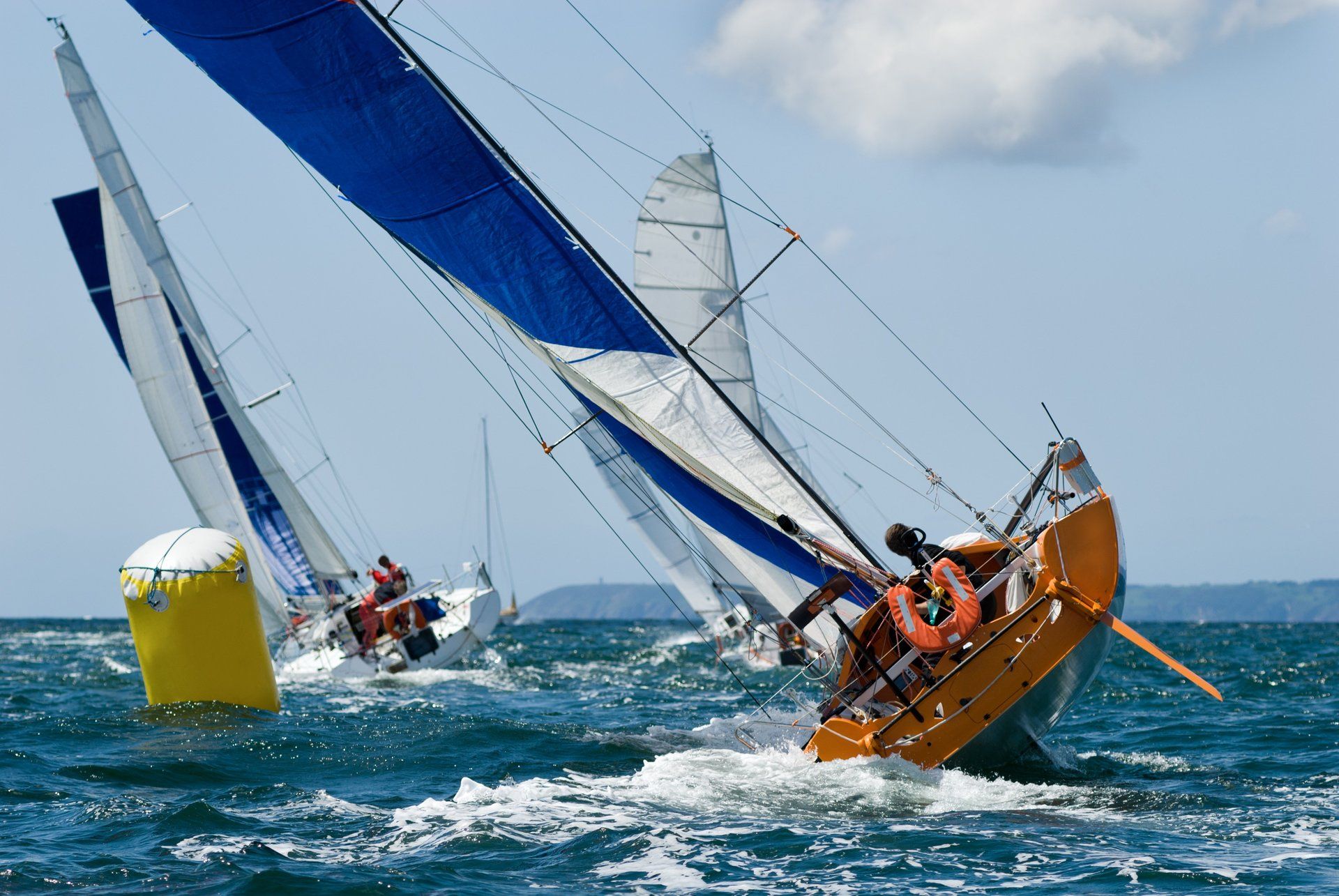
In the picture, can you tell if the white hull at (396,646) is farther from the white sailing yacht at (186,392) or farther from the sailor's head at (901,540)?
the sailor's head at (901,540)

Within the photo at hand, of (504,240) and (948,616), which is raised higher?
(504,240)

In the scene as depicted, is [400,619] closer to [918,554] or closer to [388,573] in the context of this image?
[388,573]

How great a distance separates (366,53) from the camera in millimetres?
12211

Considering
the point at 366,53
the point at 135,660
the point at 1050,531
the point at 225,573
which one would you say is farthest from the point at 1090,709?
the point at 135,660

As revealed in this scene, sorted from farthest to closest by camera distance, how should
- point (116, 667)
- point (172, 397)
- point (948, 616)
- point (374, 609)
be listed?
point (116, 667)
point (172, 397)
point (374, 609)
point (948, 616)

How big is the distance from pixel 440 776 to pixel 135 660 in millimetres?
22466

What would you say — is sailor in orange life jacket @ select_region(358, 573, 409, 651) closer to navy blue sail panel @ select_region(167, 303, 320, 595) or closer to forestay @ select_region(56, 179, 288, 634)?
forestay @ select_region(56, 179, 288, 634)

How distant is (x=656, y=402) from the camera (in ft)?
41.2

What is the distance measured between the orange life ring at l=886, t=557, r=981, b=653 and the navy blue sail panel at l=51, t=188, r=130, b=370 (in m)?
23.3

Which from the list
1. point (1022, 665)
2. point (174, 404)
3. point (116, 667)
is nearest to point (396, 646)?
point (116, 667)

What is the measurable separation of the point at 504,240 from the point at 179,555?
5.17 metres

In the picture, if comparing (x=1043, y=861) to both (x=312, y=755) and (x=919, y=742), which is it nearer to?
(x=919, y=742)

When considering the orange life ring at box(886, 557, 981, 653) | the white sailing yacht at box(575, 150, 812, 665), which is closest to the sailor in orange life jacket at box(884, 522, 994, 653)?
the orange life ring at box(886, 557, 981, 653)

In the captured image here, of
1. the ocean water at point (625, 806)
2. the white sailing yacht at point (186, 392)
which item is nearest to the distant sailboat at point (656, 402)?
the ocean water at point (625, 806)
